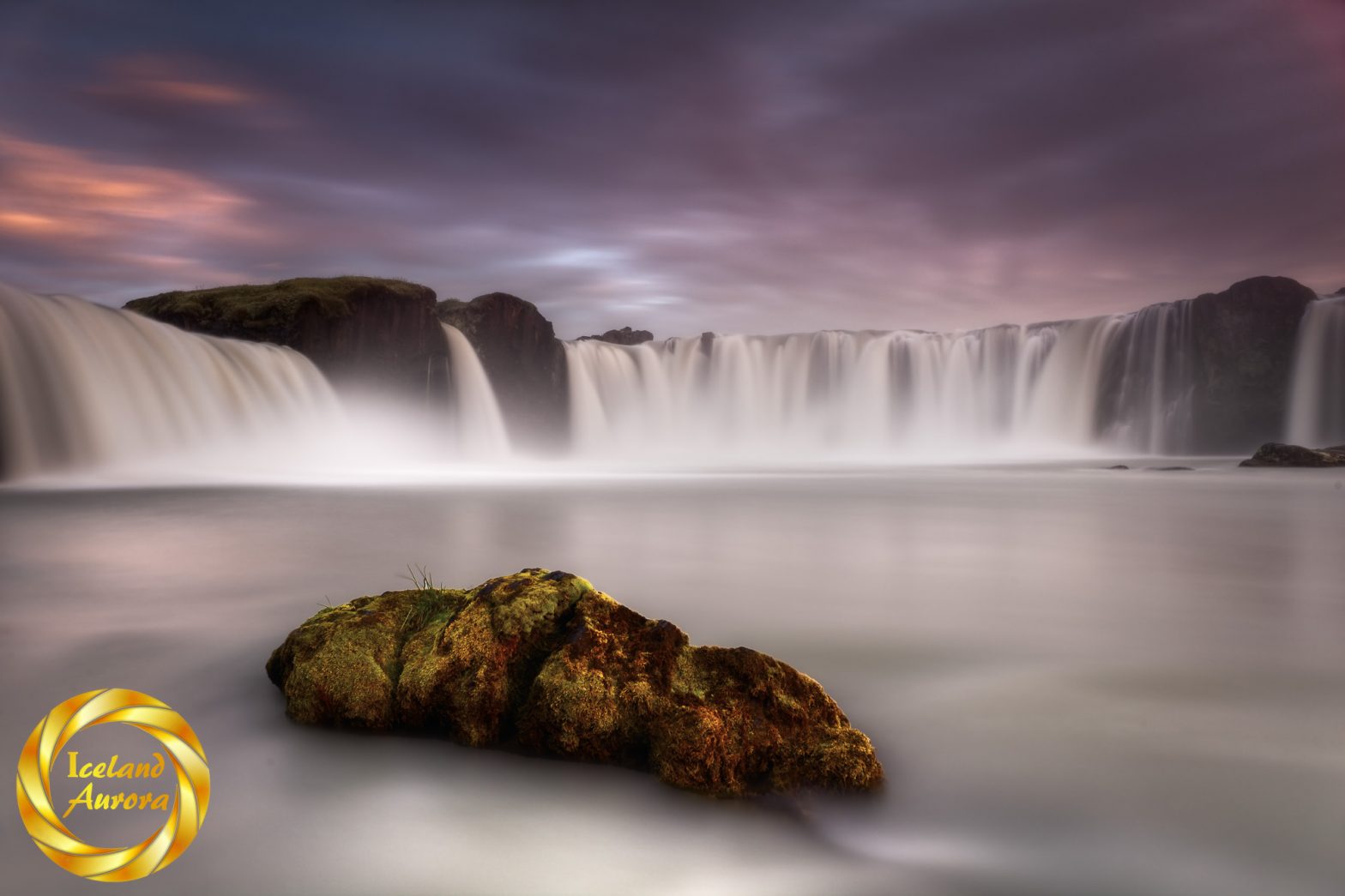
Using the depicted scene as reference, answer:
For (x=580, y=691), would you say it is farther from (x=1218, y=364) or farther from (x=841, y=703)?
(x=1218, y=364)

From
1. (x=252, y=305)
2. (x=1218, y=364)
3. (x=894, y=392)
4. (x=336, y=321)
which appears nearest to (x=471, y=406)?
(x=336, y=321)

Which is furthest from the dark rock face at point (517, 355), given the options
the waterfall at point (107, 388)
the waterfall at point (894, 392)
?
the waterfall at point (107, 388)

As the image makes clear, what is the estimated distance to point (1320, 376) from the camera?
1369 inches

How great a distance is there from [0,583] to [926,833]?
734 centimetres

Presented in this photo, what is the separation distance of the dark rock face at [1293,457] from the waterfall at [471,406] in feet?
98.4

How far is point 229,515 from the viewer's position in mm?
10859

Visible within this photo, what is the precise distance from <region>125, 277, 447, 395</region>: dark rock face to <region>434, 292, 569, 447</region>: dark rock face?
4981 mm

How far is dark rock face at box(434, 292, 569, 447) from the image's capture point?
1457 inches

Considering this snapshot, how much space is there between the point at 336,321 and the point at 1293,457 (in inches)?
1365

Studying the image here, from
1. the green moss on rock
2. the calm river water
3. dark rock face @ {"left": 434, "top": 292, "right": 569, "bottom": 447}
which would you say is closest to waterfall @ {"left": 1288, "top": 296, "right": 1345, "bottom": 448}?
the calm river water

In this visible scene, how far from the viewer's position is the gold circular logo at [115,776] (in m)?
2.24

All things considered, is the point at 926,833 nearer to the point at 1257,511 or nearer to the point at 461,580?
the point at 461,580

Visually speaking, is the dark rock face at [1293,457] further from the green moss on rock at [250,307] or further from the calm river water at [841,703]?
the green moss on rock at [250,307]

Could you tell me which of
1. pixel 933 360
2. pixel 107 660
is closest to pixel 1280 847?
pixel 107 660
